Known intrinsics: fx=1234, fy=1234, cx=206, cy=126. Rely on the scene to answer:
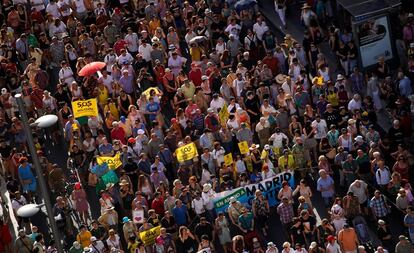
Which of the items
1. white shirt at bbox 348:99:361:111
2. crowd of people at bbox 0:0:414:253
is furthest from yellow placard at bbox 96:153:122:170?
white shirt at bbox 348:99:361:111

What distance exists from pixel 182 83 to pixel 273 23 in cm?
647

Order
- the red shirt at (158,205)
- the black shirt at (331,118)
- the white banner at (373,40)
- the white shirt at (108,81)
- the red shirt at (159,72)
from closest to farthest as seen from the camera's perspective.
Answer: the red shirt at (158,205) < the black shirt at (331,118) < the white shirt at (108,81) < the red shirt at (159,72) < the white banner at (373,40)

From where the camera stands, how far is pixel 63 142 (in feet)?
119

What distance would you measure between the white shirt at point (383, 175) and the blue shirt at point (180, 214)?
503 cm

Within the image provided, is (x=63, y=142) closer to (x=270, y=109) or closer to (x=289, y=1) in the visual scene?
(x=270, y=109)

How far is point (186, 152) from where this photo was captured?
33.2 meters

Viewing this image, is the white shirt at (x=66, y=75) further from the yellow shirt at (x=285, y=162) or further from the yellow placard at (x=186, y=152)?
the yellow shirt at (x=285, y=162)

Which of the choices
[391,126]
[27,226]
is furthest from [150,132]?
[391,126]

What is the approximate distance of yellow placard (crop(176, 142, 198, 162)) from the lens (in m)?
33.2

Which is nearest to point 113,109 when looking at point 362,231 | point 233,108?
point 233,108

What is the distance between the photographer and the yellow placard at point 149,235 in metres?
30.8

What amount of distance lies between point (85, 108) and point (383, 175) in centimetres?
895

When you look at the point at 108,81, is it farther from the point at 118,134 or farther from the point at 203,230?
the point at 203,230

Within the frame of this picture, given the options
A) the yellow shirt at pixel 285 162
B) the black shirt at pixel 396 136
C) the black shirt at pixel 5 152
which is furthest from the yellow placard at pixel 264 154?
the black shirt at pixel 5 152
